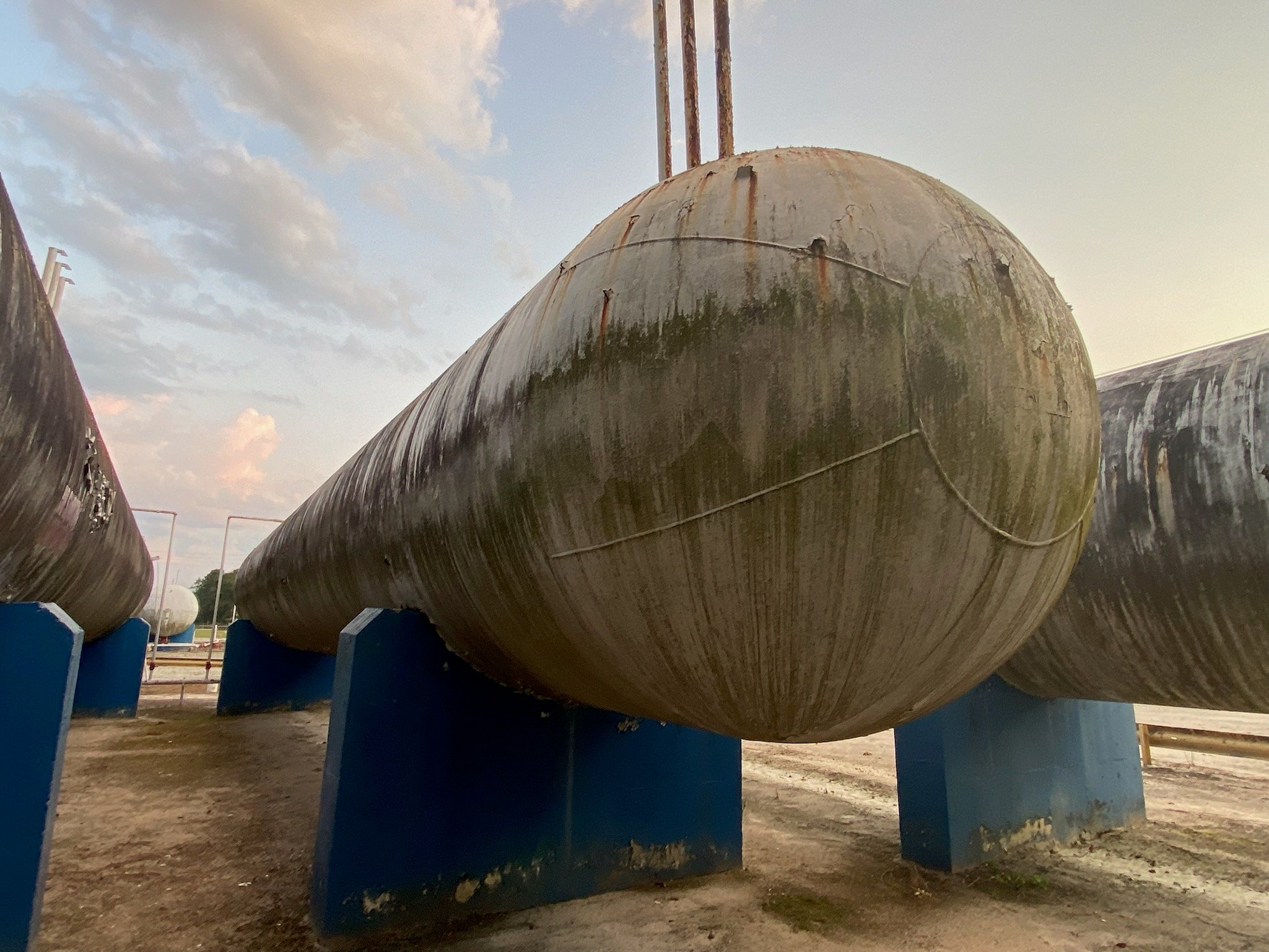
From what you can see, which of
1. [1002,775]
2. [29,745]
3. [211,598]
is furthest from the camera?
[211,598]

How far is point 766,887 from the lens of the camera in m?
3.98

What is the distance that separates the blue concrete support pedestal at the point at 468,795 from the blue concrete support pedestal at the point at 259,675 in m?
8.31

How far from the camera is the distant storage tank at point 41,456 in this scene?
270 centimetres

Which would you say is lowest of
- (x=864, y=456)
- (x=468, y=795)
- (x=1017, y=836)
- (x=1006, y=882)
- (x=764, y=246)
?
(x=1006, y=882)

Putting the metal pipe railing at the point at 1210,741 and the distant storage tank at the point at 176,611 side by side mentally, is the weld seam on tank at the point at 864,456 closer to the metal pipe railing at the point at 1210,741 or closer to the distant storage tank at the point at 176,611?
the metal pipe railing at the point at 1210,741

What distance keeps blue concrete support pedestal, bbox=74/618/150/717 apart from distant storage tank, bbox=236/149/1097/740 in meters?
10.8

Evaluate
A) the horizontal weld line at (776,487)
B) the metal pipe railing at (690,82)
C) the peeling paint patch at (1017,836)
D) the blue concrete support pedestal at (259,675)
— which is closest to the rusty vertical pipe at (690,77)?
the metal pipe railing at (690,82)

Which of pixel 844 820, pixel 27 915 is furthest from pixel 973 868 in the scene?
pixel 27 915

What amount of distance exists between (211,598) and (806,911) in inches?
2515

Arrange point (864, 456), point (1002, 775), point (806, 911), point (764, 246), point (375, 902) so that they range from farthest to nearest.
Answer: point (1002, 775) → point (806, 911) → point (375, 902) → point (764, 246) → point (864, 456)

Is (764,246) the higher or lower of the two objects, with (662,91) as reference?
lower

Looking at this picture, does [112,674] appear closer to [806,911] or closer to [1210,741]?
[806,911]

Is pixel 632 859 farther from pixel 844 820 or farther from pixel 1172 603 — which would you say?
pixel 1172 603

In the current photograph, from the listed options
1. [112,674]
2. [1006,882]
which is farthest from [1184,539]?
[112,674]
